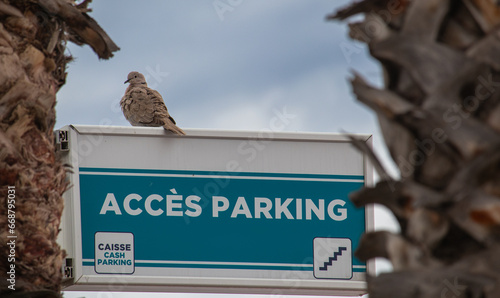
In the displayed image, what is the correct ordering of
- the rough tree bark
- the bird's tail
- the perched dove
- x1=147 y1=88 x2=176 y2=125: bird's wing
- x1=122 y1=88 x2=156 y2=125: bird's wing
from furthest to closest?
x1=122 y1=88 x2=156 y2=125: bird's wing → the perched dove → x1=147 y1=88 x2=176 y2=125: bird's wing → the bird's tail → the rough tree bark

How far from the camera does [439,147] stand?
4.86ft

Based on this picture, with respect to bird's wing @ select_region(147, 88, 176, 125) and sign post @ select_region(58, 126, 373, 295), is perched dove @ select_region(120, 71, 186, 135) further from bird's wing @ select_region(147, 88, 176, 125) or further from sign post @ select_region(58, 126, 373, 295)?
sign post @ select_region(58, 126, 373, 295)

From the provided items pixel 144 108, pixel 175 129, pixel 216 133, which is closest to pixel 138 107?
pixel 144 108

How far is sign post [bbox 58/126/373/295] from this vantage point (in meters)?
3.96

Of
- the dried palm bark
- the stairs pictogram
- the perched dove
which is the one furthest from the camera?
the perched dove

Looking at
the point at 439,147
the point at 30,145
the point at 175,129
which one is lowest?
the point at 439,147

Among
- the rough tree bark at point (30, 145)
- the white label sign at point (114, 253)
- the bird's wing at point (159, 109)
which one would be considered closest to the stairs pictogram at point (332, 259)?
the white label sign at point (114, 253)

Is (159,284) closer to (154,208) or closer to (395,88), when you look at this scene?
(154,208)

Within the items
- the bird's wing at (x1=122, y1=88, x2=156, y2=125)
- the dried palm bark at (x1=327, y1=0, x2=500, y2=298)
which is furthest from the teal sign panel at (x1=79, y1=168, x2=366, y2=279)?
the bird's wing at (x1=122, y1=88, x2=156, y2=125)

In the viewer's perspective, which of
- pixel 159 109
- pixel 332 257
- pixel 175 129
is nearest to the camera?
pixel 332 257

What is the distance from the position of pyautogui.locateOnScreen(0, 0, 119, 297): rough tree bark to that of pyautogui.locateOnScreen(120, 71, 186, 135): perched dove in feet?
19.3

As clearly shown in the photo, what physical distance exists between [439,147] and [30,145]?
2.28m

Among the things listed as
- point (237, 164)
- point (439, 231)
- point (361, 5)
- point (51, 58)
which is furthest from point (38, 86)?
point (439, 231)

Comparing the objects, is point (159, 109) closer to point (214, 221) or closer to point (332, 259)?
point (214, 221)
